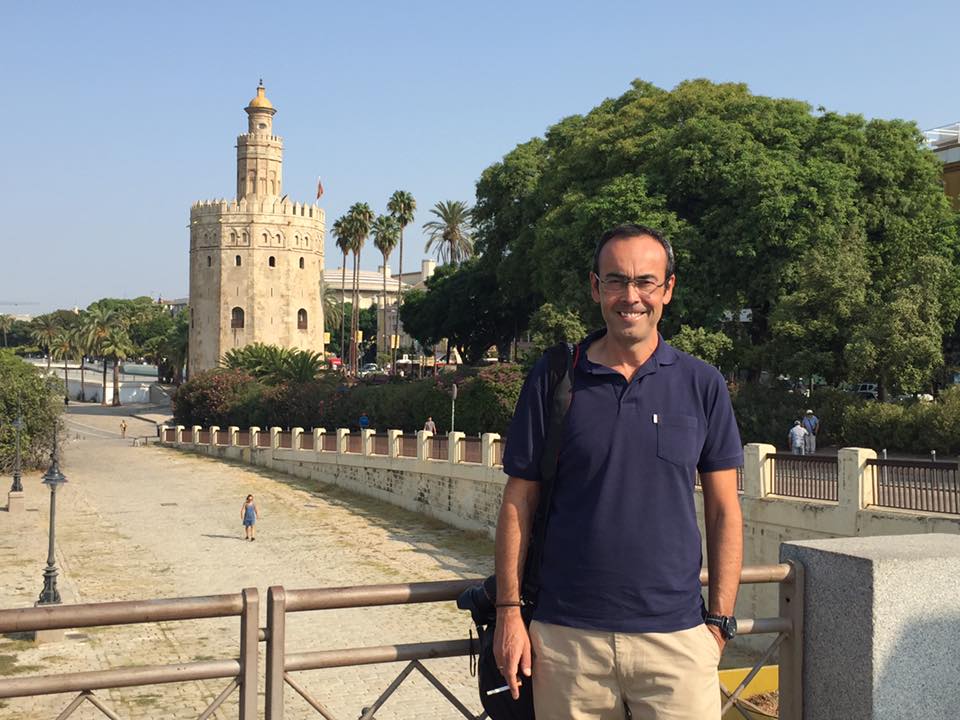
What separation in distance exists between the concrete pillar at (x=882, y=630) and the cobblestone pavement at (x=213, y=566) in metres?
4.95

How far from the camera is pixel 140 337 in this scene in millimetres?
129500

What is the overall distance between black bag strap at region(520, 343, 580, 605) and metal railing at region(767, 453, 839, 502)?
15440 millimetres

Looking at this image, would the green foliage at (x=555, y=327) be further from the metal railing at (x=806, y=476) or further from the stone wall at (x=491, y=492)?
the metal railing at (x=806, y=476)

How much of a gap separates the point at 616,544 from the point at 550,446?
0.35 meters

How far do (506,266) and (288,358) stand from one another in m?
19.1

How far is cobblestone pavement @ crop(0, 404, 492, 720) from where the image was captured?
16.8m

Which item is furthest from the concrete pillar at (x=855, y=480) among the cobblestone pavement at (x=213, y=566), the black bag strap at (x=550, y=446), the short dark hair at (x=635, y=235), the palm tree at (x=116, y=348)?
the palm tree at (x=116, y=348)

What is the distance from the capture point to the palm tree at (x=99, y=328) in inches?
3880

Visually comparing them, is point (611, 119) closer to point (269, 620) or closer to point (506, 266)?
point (506, 266)

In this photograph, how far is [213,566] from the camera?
91.0 ft

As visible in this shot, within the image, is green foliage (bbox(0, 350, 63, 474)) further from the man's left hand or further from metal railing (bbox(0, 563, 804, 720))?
the man's left hand

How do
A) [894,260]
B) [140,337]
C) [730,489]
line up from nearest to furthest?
[730,489]
[894,260]
[140,337]

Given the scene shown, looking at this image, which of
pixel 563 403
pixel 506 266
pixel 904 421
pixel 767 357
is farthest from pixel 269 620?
pixel 506 266

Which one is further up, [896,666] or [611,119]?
[611,119]
